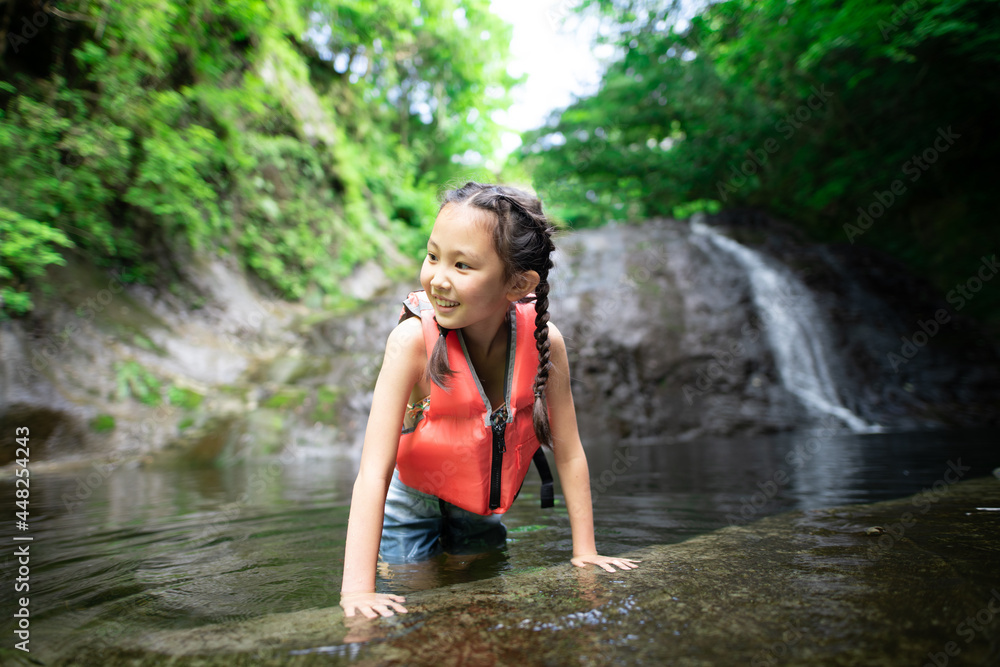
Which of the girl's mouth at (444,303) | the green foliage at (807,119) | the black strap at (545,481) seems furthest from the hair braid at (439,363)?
→ the green foliage at (807,119)

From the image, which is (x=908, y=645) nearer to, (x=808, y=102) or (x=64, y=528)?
(x=64, y=528)

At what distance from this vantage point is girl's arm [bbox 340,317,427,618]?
152cm

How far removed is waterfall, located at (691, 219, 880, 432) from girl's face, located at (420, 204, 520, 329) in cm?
800

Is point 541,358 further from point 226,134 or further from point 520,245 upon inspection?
point 226,134

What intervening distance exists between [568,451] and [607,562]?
41cm

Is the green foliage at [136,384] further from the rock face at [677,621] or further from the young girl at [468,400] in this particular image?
the rock face at [677,621]

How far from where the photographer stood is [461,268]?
1749 millimetres

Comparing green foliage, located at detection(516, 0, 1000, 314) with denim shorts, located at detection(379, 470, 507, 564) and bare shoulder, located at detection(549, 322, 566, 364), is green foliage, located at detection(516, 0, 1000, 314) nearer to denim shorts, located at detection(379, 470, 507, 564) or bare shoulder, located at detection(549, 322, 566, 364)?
bare shoulder, located at detection(549, 322, 566, 364)

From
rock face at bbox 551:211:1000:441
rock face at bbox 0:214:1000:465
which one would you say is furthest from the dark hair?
rock face at bbox 551:211:1000:441

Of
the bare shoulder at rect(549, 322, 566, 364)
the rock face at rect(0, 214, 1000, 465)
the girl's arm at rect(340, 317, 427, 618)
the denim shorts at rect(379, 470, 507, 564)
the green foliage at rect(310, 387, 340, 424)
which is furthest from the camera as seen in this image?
the green foliage at rect(310, 387, 340, 424)

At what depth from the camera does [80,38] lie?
782 cm

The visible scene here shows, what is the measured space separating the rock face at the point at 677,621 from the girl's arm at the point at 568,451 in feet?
0.63

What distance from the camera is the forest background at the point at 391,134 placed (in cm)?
741

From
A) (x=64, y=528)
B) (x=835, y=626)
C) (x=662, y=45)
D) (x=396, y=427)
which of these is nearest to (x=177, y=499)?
(x=64, y=528)
